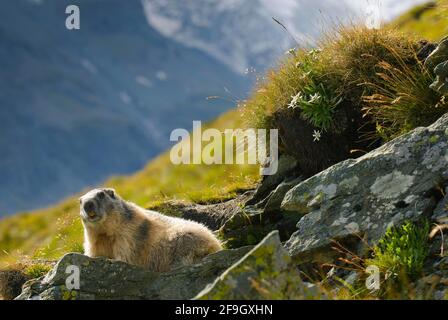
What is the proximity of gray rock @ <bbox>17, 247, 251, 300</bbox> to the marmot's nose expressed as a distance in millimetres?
1956

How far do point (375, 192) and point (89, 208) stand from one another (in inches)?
220

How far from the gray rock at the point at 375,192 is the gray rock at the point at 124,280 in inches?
56.5

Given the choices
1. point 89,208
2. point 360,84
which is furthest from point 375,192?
point 89,208

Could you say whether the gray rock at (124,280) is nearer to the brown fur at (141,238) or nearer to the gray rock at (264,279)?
the brown fur at (141,238)

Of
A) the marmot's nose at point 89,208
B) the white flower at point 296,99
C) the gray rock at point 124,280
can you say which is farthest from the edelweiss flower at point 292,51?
the gray rock at point 124,280

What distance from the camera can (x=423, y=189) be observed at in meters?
11.5

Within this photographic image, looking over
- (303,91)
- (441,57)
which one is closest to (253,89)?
(303,91)

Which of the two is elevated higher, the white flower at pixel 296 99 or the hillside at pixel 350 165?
the white flower at pixel 296 99

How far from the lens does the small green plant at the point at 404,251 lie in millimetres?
10445

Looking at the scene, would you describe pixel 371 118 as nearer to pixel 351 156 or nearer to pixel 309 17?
pixel 351 156

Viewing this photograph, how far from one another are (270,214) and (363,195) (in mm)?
2994

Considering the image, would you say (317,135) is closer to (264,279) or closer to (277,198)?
(277,198)

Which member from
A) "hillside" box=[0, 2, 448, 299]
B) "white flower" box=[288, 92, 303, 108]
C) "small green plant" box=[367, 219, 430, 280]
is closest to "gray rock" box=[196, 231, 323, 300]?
"hillside" box=[0, 2, 448, 299]

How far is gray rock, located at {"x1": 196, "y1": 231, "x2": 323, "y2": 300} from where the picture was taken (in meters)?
8.72
